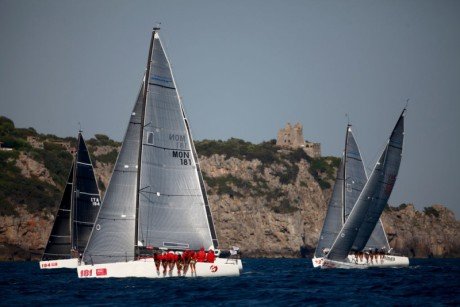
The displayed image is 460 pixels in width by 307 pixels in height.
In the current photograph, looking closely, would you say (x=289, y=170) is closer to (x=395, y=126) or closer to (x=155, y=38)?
(x=395, y=126)

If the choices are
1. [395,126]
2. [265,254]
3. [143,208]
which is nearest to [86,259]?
[143,208]

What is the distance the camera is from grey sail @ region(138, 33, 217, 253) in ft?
142

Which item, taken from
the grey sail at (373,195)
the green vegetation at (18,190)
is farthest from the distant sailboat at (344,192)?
the green vegetation at (18,190)

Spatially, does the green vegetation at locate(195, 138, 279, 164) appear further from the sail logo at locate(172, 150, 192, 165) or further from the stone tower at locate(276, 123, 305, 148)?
the sail logo at locate(172, 150, 192, 165)

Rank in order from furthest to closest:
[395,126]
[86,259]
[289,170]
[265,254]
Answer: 1. [289,170]
2. [265,254]
3. [395,126]
4. [86,259]

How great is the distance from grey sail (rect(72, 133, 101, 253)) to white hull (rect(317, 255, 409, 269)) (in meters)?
16.0

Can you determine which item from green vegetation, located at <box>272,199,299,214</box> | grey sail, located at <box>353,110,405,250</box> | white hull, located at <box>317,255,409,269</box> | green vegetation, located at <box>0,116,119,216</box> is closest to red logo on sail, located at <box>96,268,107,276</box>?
white hull, located at <box>317,255,409,269</box>

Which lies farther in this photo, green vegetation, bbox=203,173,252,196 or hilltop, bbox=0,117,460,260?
green vegetation, bbox=203,173,252,196

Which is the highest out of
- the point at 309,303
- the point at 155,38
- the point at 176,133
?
the point at 155,38

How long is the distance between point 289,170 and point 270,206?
12.5 metres

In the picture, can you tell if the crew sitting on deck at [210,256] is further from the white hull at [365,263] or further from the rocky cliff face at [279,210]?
the rocky cliff face at [279,210]

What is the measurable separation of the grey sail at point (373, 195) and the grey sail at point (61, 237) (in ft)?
66.2

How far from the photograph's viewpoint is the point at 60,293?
129 ft

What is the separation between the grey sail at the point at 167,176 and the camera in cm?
4325
